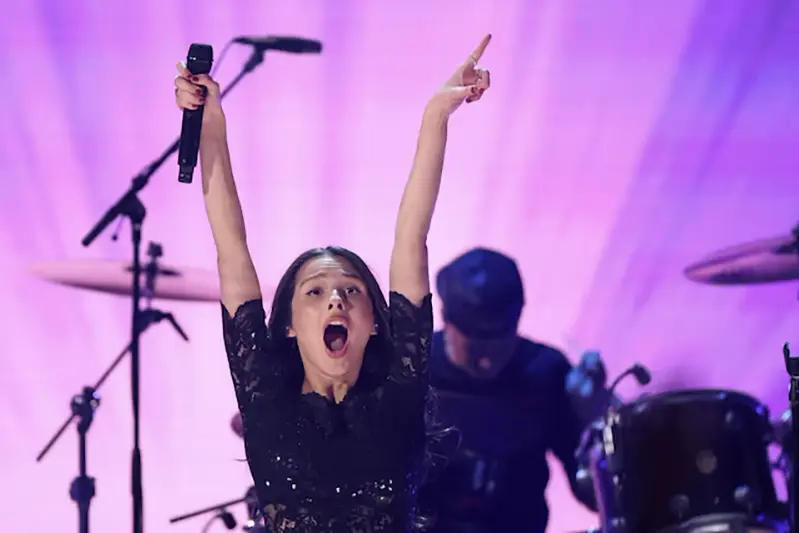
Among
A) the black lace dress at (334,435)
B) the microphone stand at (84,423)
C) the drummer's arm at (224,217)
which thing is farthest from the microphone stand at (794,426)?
the microphone stand at (84,423)

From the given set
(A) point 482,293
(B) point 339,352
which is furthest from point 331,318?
(A) point 482,293

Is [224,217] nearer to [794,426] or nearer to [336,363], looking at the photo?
[336,363]

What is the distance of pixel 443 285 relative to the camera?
2.92m

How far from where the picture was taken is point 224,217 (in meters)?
1.75

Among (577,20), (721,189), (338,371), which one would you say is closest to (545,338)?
(721,189)

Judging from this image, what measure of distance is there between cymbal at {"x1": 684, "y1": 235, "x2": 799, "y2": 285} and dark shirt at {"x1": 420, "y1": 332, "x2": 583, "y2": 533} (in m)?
0.52

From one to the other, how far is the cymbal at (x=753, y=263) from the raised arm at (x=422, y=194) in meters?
1.43

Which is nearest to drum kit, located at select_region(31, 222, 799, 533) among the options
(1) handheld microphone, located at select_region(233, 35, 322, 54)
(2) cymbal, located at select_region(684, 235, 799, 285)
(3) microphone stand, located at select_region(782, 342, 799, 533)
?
(2) cymbal, located at select_region(684, 235, 799, 285)

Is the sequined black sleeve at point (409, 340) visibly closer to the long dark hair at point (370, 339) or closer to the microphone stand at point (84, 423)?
the long dark hair at point (370, 339)

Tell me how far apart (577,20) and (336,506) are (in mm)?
1947

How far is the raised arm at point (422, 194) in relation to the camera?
174 centimetres

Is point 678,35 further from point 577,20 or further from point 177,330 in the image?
point 177,330

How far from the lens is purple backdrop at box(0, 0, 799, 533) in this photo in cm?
297

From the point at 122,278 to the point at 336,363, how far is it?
1313 millimetres
